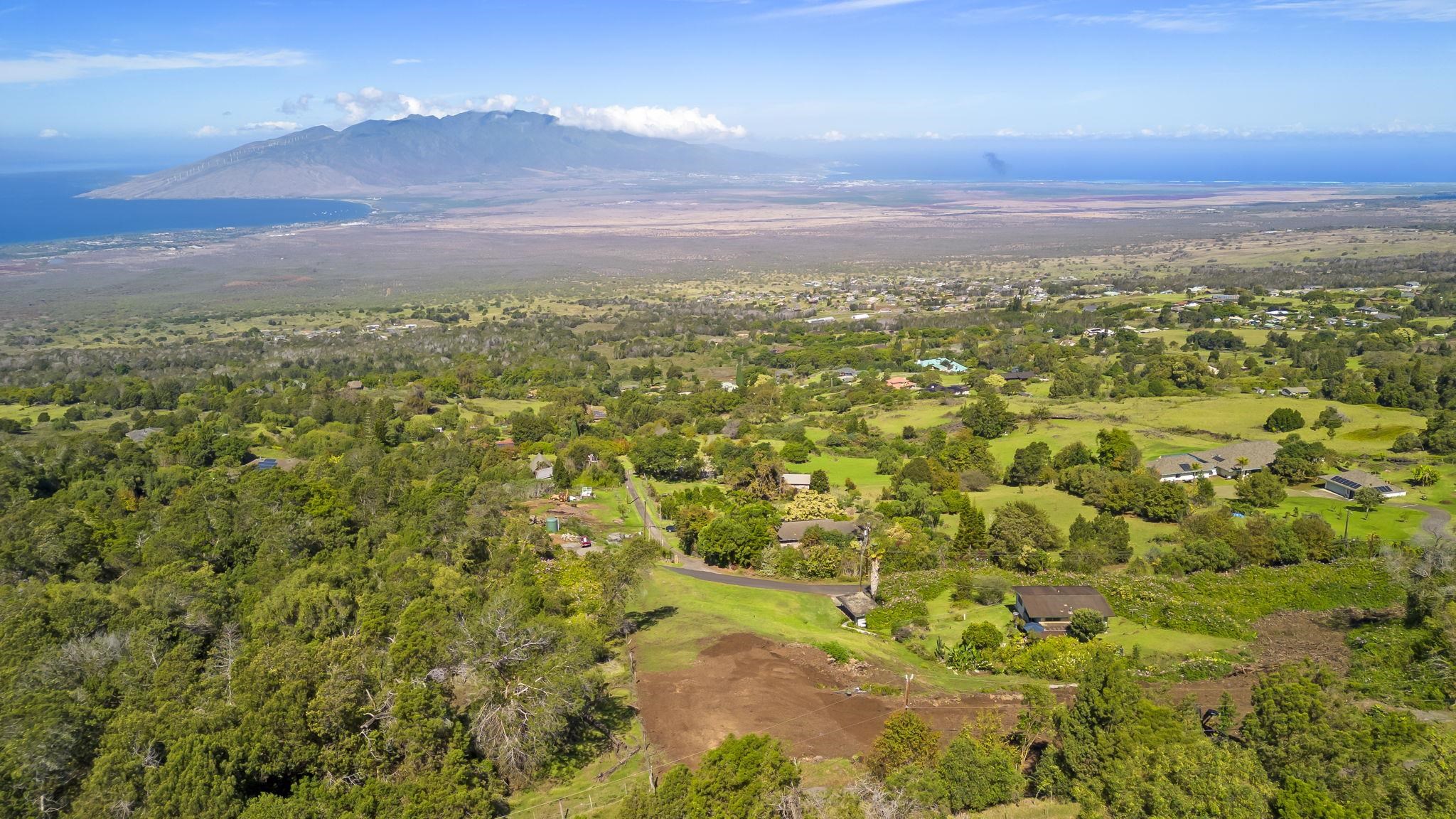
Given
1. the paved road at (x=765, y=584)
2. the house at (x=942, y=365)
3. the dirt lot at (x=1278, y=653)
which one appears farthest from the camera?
the house at (x=942, y=365)

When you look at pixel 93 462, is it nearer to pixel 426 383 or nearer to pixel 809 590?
pixel 426 383

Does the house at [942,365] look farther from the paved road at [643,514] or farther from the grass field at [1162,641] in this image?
the grass field at [1162,641]

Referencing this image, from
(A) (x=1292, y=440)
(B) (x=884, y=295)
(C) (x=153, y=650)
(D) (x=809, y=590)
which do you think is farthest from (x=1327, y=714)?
(B) (x=884, y=295)

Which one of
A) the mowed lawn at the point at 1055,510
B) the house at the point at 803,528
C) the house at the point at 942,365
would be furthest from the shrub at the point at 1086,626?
the house at the point at 942,365

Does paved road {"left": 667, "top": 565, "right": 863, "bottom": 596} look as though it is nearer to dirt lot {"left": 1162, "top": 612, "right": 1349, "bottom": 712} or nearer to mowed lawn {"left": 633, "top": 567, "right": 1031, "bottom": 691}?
mowed lawn {"left": 633, "top": 567, "right": 1031, "bottom": 691}

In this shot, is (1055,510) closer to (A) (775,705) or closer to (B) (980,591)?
(B) (980,591)

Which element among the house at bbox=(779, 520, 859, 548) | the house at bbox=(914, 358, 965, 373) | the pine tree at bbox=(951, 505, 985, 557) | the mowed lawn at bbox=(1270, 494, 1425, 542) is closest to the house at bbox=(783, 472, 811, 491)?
the house at bbox=(779, 520, 859, 548)
